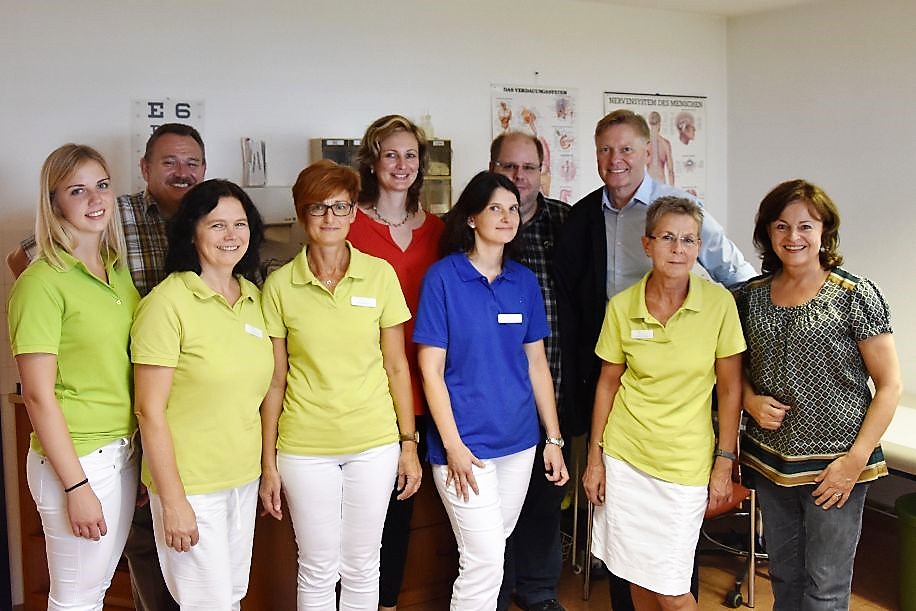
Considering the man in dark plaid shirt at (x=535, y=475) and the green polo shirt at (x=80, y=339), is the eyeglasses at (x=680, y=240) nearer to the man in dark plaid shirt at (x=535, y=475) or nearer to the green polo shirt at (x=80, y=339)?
the man in dark plaid shirt at (x=535, y=475)

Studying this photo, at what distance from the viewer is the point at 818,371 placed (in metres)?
2.19

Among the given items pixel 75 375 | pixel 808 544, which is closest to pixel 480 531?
pixel 808 544

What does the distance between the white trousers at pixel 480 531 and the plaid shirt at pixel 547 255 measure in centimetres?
44

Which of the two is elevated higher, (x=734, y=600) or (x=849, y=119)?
(x=849, y=119)

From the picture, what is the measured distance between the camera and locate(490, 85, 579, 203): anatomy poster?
13.3 ft

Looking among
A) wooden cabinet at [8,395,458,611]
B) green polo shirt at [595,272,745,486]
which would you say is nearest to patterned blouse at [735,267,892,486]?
green polo shirt at [595,272,745,486]

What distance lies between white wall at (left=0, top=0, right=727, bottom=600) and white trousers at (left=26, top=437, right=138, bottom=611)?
131 centimetres

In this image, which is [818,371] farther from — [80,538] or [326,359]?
[80,538]

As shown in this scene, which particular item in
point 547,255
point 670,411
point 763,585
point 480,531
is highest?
point 547,255

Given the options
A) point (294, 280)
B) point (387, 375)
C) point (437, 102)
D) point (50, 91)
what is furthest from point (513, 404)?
point (50, 91)

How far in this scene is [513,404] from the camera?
8.16ft

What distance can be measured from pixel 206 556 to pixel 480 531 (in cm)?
80

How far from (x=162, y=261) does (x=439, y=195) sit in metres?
1.48

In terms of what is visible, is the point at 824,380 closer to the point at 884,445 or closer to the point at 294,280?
the point at 884,445
